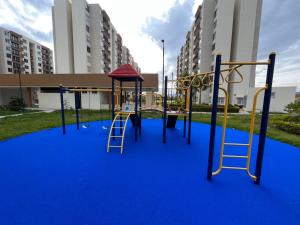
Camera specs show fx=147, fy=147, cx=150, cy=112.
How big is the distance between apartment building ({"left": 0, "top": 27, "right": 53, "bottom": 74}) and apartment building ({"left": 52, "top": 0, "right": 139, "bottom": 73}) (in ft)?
71.7

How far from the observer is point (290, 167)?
12.5ft

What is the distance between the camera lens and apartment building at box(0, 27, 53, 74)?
43.5 meters

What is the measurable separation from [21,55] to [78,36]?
37479mm

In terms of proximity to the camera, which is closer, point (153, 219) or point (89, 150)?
point (153, 219)

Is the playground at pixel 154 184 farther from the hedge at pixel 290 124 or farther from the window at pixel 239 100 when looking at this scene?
the window at pixel 239 100

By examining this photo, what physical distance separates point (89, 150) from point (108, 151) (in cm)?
65

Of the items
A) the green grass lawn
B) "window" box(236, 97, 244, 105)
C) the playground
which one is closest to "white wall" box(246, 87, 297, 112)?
"window" box(236, 97, 244, 105)

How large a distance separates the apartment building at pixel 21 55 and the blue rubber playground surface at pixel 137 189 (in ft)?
167

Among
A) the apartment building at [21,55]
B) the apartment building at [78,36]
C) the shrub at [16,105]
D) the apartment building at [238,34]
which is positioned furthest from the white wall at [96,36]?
the apartment building at [21,55]

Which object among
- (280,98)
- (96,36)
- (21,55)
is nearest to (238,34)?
(280,98)

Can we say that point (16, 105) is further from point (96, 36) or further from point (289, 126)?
point (289, 126)

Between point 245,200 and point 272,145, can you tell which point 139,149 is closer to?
point 245,200

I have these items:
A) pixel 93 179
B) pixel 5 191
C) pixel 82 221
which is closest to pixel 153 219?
pixel 82 221

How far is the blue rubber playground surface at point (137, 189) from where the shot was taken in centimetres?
217
